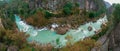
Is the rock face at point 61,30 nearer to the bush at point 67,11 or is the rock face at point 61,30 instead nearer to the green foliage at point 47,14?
the green foliage at point 47,14

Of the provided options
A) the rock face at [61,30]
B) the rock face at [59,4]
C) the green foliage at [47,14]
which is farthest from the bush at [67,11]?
the rock face at [61,30]

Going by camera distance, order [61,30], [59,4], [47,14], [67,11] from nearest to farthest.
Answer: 1. [61,30]
2. [47,14]
3. [67,11]
4. [59,4]

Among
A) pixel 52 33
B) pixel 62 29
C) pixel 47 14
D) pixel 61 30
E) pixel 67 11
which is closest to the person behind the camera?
pixel 61 30

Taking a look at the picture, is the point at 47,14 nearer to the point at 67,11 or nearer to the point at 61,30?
the point at 67,11

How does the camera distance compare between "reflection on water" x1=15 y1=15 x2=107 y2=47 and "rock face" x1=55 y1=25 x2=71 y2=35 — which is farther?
"rock face" x1=55 y1=25 x2=71 y2=35

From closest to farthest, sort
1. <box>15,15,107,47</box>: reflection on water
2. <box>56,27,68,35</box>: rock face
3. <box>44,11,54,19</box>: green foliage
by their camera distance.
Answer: <box>15,15,107,47</box>: reflection on water → <box>56,27,68,35</box>: rock face → <box>44,11,54,19</box>: green foliage

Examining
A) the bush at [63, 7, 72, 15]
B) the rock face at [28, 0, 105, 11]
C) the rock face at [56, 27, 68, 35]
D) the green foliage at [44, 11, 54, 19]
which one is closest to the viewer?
the rock face at [56, 27, 68, 35]

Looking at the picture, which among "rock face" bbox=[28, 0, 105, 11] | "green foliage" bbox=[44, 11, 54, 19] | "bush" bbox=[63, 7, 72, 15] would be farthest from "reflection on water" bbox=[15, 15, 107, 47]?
"rock face" bbox=[28, 0, 105, 11]

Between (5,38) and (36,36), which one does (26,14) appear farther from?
(5,38)

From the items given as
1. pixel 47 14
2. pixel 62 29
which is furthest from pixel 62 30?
pixel 47 14

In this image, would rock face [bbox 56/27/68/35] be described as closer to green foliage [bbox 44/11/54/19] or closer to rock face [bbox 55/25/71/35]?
rock face [bbox 55/25/71/35]

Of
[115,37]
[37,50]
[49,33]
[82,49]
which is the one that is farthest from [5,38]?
[49,33]
